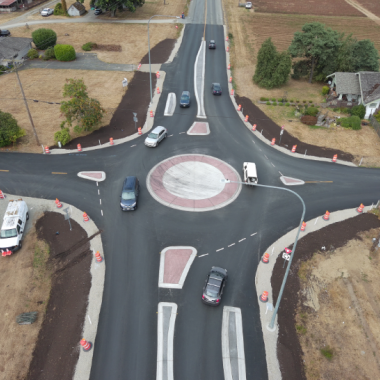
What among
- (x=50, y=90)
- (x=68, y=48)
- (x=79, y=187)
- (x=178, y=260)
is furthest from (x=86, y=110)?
(x=68, y=48)

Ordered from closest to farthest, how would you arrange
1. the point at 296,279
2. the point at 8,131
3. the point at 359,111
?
the point at 296,279
the point at 8,131
the point at 359,111

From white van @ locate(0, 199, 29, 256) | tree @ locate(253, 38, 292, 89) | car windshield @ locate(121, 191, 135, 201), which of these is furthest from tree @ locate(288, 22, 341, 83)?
white van @ locate(0, 199, 29, 256)

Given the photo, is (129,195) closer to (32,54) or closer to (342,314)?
(342,314)

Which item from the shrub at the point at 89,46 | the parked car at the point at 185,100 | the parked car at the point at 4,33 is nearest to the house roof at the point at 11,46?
the shrub at the point at 89,46

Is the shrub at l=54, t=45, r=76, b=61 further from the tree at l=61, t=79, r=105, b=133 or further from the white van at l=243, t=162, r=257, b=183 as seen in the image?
the white van at l=243, t=162, r=257, b=183

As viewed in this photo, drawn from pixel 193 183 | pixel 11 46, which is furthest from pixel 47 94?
pixel 193 183

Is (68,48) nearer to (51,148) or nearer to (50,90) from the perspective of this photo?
(50,90)
